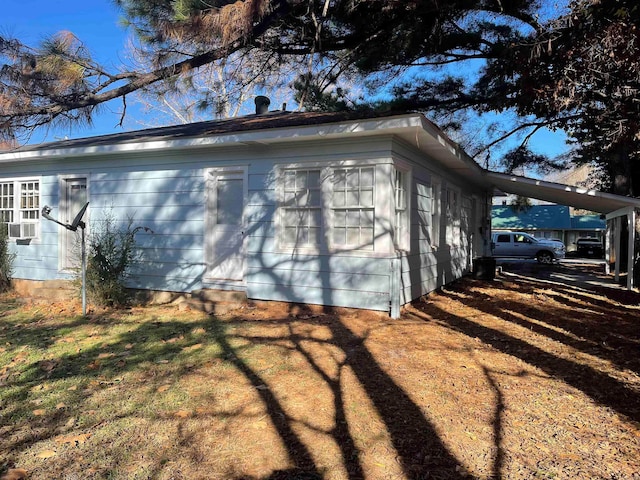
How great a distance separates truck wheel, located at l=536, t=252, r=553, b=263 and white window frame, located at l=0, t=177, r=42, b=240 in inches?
848

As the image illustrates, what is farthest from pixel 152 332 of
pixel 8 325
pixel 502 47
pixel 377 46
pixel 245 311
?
pixel 502 47

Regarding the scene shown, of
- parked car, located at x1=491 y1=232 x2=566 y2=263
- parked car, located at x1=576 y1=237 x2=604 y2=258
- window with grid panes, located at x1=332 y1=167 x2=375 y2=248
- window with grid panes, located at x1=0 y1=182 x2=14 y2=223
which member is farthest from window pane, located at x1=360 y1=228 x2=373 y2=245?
parked car, located at x1=576 y1=237 x2=604 y2=258

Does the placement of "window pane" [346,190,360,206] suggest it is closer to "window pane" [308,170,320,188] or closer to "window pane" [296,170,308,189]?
"window pane" [308,170,320,188]

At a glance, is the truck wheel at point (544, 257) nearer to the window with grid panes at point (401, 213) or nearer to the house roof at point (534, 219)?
the house roof at point (534, 219)

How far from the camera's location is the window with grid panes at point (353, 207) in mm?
7012

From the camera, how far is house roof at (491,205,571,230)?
1358 inches

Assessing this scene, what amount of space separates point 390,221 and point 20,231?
26.3 ft

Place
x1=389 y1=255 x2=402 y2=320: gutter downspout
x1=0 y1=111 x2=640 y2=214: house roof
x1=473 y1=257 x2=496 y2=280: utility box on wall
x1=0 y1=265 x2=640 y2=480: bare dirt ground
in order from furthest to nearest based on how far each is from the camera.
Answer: x1=473 y1=257 x2=496 y2=280: utility box on wall < x1=389 y1=255 x2=402 y2=320: gutter downspout < x1=0 y1=111 x2=640 y2=214: house roof < x1=0 y1=265 x2=640 y2=480: bare dirt ground

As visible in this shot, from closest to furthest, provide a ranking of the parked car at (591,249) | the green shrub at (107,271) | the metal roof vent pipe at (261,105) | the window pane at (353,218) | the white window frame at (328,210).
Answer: the white window frame at (328,210)
the window pane at (353,218)
the green shrub at (107,271)
the metal roof vent pipe at (261,105)
the parked car at (591,249)

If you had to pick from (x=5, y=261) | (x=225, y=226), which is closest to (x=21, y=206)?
(x=5, y=261)

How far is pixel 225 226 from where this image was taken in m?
8.10

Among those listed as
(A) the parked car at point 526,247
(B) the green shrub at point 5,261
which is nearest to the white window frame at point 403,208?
(B) the green shrub at point 5,261

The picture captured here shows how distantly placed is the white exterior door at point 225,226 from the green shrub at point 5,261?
4.65 m

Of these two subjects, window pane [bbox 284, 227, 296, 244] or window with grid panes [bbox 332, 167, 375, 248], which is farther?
window pane [bbox 284, 227, 296, 244]
